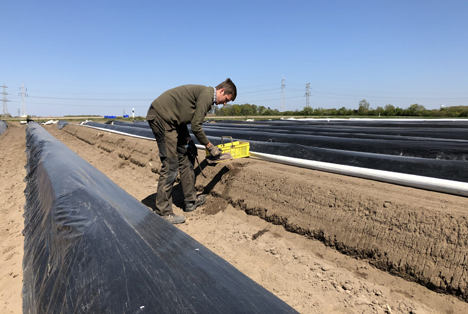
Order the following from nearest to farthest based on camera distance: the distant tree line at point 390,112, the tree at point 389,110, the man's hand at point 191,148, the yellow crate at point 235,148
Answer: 1. the man's hand at point 191,148
2. the yellow crate at point 235,148
3. the distant tree line at point 390,112
4. the tree at point 389,110

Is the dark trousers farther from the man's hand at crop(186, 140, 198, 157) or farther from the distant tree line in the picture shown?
the distant tree line

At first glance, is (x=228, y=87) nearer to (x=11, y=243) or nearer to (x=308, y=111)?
(x=11, y=243)

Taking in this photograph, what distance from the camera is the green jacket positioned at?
3117mm

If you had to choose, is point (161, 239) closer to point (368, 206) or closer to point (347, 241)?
point (347, 241)

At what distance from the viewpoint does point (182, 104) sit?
316cm

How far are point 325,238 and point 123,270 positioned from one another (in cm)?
181

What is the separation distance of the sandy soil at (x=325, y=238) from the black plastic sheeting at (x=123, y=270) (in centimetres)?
70

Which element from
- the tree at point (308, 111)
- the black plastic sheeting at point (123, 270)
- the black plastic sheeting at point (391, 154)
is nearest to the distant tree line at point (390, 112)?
the tree at point (308, 111)

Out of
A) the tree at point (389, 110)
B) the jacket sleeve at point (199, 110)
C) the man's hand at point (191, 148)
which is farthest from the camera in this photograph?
the tree at point (389, 110)

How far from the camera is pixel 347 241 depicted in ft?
7.67

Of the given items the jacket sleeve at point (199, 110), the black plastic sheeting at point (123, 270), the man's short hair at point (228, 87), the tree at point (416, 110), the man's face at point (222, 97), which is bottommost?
the black plastic sheeting at point (123, 270)

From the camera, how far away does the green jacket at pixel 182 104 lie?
3117 mm

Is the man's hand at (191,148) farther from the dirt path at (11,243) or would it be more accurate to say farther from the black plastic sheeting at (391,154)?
the dirt path at (11,243)

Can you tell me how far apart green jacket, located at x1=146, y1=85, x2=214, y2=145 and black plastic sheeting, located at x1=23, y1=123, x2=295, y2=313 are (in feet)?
4.26
